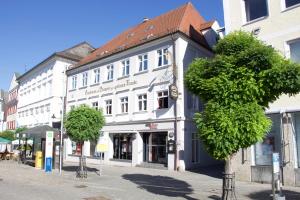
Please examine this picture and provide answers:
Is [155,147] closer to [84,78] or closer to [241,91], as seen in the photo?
[84,78]

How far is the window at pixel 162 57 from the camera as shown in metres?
26.3

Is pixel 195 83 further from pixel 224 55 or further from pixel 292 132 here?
pixel 292 132

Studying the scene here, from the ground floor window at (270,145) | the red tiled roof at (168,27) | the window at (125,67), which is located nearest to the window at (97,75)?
the red tiled roof at (168,27)

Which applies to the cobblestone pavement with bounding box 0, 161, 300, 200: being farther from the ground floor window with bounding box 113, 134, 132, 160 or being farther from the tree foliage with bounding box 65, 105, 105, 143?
the ground floor window with bounding box 113, 134, 132, 160

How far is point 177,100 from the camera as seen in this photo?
2477 centimetres

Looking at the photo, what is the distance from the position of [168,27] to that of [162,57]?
3.22 m

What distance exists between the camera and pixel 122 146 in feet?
98.0

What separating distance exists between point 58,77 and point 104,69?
11424mm

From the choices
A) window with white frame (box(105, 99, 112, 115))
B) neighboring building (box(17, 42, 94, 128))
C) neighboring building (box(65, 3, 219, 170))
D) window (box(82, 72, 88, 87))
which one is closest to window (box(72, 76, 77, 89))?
window (box(82, 72, 88, 87))

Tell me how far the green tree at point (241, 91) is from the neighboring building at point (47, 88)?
2867 cm

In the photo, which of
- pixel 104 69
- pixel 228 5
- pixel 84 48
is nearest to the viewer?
pixel 228 5

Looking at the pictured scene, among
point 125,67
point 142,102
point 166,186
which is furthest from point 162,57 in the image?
point 166,186

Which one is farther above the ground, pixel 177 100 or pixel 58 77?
pixel 58 77

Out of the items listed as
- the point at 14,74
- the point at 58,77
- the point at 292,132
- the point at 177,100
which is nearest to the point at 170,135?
the point at 177,100
